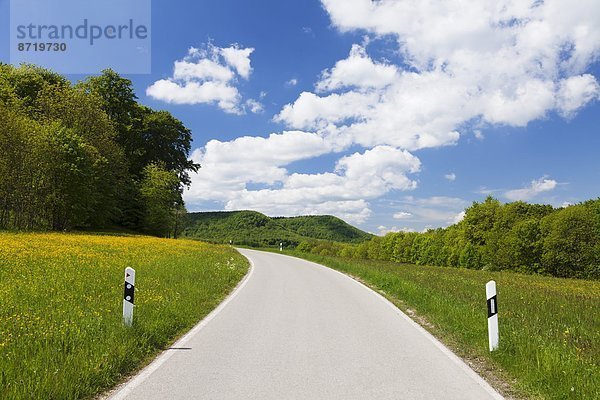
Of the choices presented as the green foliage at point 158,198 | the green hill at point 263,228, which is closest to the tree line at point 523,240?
the green hill at point 263,228

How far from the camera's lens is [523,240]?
4716cm

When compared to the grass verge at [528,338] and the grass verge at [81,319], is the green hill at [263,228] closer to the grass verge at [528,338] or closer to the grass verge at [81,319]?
the grass verge at [81,319]

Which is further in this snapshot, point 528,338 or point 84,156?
point 84,156

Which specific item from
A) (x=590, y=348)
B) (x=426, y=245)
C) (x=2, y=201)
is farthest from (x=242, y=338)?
(x=426, y=245)

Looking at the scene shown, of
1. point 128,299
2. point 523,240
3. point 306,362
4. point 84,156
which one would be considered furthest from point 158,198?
point 306,362

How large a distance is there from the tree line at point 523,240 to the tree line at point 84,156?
39.9 m

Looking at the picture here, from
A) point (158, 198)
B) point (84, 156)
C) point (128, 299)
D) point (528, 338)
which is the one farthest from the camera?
point (158, 198)

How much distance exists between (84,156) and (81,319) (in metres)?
37.2

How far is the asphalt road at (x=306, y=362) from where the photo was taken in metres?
4.77

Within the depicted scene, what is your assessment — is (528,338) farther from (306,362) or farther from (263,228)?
(263,228)

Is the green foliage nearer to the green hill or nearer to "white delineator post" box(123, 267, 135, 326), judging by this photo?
the green hill

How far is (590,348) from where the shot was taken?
688 cm

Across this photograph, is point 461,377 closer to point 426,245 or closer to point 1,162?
point 1,162

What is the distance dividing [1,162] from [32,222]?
789cm
